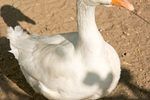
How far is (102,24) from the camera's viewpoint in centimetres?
580

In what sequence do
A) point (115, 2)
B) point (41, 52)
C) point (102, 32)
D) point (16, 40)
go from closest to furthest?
point (115, 2)
point (41, 52)
point (16, 40)
point (102, 32)

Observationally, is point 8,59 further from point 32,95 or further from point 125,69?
point 125,69

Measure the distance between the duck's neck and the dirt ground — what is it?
3.31 ft

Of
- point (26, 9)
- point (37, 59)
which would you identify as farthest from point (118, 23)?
point (37, 59)

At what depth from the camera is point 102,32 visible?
5.68 m

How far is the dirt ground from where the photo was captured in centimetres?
483

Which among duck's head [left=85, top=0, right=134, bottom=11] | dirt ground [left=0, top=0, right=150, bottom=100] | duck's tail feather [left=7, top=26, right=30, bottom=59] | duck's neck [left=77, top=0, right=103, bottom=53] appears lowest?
dirt ground [left=0, top=0, right=150, bottom=100]

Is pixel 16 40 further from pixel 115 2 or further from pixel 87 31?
pixel 115 2

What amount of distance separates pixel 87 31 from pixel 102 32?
1831 millimetres

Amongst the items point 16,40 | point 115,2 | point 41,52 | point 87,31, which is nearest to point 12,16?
point 16,40

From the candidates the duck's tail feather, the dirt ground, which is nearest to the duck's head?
the duck's tail feather

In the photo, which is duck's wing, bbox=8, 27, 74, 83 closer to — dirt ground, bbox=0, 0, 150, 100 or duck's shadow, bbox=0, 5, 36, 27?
dirt ground, bbox=0, 0, 150, 100

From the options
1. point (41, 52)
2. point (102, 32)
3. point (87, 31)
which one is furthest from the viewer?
point (102, 32)

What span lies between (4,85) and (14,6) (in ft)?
5.72
